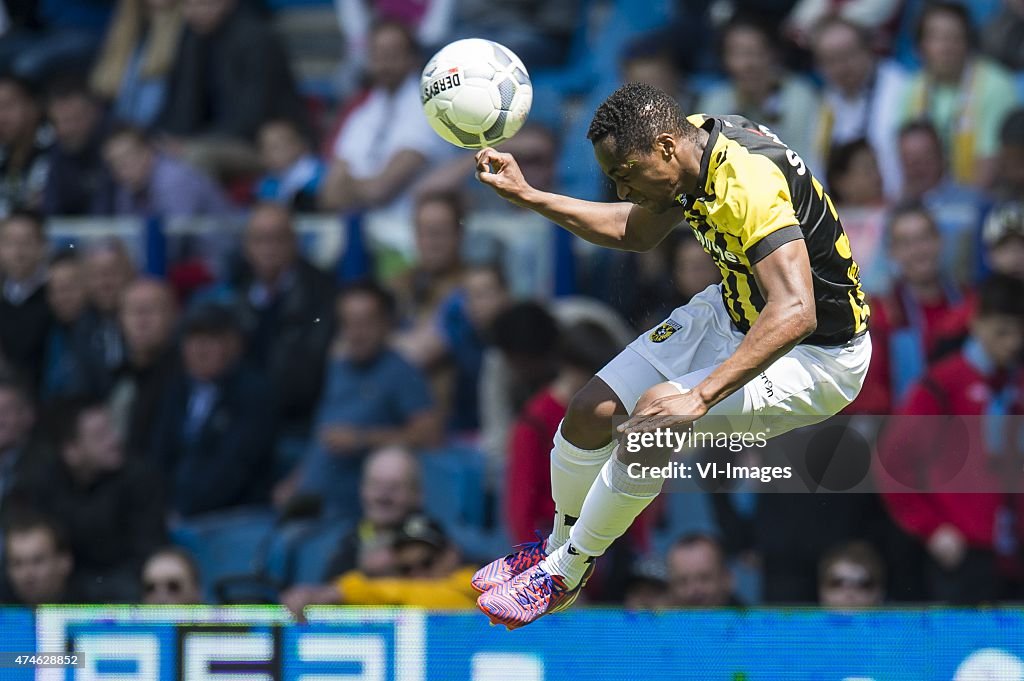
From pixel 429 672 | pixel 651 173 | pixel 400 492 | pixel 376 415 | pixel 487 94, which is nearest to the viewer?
pixel 651 173

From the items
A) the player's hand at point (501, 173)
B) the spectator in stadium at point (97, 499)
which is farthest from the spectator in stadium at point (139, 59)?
the player's hand at point (501, 173)

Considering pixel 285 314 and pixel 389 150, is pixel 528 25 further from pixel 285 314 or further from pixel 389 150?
pixel 285 314

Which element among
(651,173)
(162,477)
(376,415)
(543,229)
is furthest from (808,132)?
(162,477)

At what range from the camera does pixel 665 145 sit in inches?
217

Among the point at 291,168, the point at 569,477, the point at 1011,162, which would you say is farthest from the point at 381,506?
the point at 1011,162

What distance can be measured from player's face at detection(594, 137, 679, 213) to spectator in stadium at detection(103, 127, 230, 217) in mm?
4773

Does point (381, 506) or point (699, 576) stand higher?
point (381, 506)

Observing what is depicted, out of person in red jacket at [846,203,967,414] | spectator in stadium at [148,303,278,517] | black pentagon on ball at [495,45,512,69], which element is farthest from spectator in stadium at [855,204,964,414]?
spectator in stadium at [148,303,278,517]

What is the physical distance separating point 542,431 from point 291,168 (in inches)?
113

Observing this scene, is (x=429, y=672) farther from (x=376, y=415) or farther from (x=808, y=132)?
(x=808, y=132)

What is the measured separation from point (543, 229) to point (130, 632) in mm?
3390

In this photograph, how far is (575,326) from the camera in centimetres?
830

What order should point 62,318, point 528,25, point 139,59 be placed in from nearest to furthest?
1. point 62,318
2. point 528,25
3. point 139,59

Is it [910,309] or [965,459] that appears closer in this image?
[965,459]
